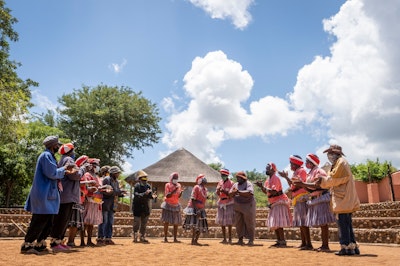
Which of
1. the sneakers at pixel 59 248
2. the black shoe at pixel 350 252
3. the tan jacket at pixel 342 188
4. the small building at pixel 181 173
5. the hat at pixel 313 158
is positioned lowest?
the sneakers at pixel 59 248

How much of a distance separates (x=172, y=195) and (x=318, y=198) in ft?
14.2

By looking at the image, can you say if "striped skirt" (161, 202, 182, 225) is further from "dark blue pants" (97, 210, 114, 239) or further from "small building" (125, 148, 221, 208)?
"small building" (125, 148, 221, 208)

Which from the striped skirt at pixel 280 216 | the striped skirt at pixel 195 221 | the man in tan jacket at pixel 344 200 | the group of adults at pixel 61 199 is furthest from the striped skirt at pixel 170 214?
the man in tan jacket at pixel 344 200

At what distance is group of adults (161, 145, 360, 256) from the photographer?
240 inches

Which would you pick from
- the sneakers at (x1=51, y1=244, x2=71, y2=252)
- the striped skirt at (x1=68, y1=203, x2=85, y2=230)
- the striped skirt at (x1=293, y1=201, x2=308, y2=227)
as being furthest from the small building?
the sneakers at (x1=51, y1=244, x2=71, y2=252)

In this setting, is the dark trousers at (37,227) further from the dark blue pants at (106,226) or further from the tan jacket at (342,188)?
the tan jacket at (342,188)

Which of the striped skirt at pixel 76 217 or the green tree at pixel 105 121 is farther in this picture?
the green tree at pixel 105 121

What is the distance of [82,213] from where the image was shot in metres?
7.30

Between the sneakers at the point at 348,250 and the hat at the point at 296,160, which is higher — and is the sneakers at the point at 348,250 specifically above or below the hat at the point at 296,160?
below

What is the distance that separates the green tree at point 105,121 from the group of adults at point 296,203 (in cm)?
2581

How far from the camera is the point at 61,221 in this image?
6.46 m

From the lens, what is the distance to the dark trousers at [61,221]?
640 centimetres

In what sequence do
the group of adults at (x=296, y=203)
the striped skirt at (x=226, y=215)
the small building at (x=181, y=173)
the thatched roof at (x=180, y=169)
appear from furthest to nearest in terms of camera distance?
the thatched roof at (x=180, y=169), the small building at (x=181, y=173), the striped skirt at (x=226, y=215), the group of adults at (x=296, y=203)

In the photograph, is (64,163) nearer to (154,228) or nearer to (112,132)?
(154,228)
